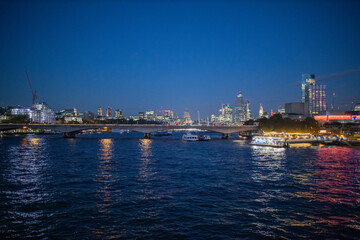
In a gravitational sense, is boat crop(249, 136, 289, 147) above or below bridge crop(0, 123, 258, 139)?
below

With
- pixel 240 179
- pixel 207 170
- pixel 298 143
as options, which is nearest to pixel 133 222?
pixel 240 179

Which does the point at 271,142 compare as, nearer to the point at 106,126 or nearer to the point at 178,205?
the point at 106,126

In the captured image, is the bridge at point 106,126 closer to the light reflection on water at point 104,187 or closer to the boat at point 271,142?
the boat at point 271,142

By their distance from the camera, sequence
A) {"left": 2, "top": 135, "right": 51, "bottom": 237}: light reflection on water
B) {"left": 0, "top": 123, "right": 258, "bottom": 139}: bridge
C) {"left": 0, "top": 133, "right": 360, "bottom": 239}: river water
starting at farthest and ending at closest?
{"left": 0, "top": 123, "right": 258, "bottom": 139}: bridge, {"left": 2, "top": 135, "right": 51, "bottom": 237}: light reflection on water, {"left": 0, "top": 133, "right": 360, "bottom": 239}: river water

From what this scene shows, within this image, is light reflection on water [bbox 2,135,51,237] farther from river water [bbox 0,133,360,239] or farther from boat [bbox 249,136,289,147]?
boat [bbox 249,136,289,147]

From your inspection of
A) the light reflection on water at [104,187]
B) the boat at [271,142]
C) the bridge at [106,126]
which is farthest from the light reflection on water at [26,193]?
the bridge at [106,126]

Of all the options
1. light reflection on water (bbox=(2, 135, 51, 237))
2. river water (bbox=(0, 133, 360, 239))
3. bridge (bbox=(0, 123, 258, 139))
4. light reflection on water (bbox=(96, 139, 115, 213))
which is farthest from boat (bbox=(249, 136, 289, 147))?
light reflection on water (bbox=(2, 135, 51, 237))

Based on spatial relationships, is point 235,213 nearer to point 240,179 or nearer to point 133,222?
point 133,222

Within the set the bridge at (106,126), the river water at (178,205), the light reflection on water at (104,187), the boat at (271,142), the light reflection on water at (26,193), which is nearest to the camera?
the river water at (178,205)

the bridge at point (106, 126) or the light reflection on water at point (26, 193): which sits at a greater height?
the bridge at point (106, 126)

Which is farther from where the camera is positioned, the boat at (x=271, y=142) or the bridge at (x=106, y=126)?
the bridge at (x=106, y=126)

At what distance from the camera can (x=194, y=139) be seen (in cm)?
12056

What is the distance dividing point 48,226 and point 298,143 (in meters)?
98.3

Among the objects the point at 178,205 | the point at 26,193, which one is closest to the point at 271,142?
the point at 178,205
